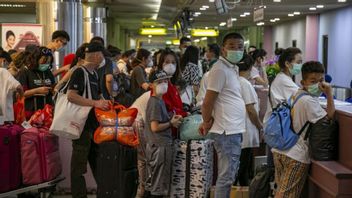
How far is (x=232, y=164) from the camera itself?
17.6 feet

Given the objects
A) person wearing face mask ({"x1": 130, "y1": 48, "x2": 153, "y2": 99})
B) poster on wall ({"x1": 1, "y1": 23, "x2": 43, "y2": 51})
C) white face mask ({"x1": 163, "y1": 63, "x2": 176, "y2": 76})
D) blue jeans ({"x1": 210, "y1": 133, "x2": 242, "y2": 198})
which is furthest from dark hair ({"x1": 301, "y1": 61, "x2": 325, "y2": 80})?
poster on wall ({"x1": 1, "y1": 23, "x2": 43, "y2": 51})

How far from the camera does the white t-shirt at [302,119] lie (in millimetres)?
4825

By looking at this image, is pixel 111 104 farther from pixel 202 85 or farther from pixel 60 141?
pixel 202 85

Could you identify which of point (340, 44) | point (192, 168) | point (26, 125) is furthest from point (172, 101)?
point (340, 44)

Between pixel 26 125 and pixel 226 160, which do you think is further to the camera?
pixel 26 125

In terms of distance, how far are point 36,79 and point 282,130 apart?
320cm

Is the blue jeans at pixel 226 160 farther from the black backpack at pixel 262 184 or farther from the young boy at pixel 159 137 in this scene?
the young boy at pixel 159 137

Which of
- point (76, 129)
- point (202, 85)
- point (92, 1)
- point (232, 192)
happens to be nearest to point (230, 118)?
point (232, 192)

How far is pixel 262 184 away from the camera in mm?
5426

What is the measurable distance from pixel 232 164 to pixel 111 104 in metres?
1.36

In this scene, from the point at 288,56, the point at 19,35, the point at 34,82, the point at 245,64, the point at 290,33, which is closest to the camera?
the point at 288,56

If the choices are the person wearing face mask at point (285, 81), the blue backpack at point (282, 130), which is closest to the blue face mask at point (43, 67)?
the person wearing face mask at point (285, 81)

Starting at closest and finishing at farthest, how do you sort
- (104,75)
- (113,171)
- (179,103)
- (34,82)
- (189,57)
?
(113,171) → (179,103) → (34,82) → (104,75) → (189,57)

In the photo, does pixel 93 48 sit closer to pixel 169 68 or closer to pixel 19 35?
pixel 169 68
